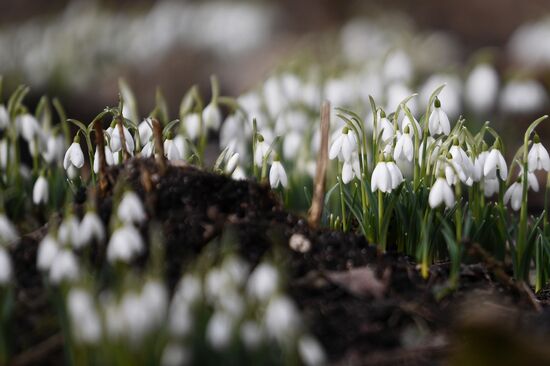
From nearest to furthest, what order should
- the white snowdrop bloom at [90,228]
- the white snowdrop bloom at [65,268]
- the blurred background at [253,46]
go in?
the white snowdrop bloom at [65,268]
the white snowdrop bloom at [90,228]
the blurred background at [253,46]

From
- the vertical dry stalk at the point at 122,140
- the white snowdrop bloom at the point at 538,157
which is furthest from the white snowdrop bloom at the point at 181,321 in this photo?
the white snowdrop bloom at the point at 538,157

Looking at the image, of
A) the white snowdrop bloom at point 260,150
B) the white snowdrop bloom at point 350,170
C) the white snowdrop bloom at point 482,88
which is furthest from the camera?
the white snowdrop bloom at point 482,88

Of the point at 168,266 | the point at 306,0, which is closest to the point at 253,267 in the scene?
the point at 168,266

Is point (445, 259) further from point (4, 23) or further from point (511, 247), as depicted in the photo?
point (4, 23)

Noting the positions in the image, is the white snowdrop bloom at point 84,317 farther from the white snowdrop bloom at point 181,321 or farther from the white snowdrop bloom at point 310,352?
the white snowdrop bloom at point 310,352

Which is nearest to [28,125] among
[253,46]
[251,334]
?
[251,334]

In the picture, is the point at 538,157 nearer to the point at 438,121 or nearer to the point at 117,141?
the point at 438,121
